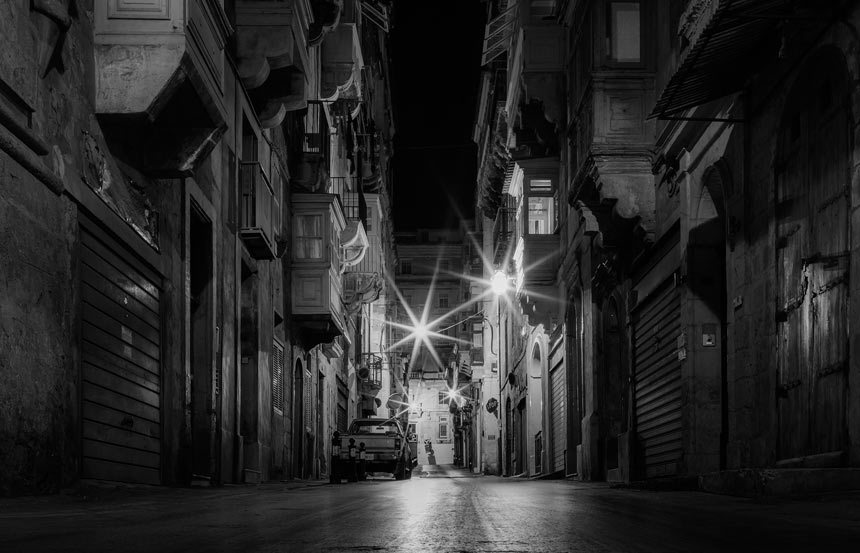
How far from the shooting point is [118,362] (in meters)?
12.7

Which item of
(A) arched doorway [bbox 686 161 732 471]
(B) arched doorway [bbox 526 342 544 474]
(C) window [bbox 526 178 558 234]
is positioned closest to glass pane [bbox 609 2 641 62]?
(A) arched doorway [bbox 686 161 732 471]

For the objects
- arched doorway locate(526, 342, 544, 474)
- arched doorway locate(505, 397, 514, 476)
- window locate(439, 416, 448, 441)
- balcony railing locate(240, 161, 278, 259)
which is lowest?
window locate(439, 416, 448, 441)

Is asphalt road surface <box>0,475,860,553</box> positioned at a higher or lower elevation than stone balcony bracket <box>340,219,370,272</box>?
lower

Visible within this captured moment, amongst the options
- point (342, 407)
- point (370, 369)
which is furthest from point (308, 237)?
point (370, 369)

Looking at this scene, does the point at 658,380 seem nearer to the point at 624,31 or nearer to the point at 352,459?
the point at 624,31

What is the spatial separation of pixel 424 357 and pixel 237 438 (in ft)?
319

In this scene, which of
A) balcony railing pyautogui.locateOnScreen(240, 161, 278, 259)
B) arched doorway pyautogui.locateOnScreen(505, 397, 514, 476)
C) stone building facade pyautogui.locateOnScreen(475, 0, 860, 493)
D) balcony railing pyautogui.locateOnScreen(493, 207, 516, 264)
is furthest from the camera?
arched doorway pyautogui.locateOnScreen(505, 397, 514, 476)

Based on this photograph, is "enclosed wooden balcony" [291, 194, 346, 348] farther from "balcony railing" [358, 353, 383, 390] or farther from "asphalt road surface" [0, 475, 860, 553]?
"balcony railing" [358, 353, 383, 390]

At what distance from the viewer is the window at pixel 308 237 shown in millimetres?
28297

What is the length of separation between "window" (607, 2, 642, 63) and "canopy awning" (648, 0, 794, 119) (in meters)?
7.53

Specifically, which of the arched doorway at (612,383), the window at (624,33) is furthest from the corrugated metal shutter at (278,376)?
the window at (624,33)

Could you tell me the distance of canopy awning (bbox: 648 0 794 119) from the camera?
33.6 ft

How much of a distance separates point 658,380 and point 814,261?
8.33 m

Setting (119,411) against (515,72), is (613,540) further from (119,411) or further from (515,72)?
(515,72)
